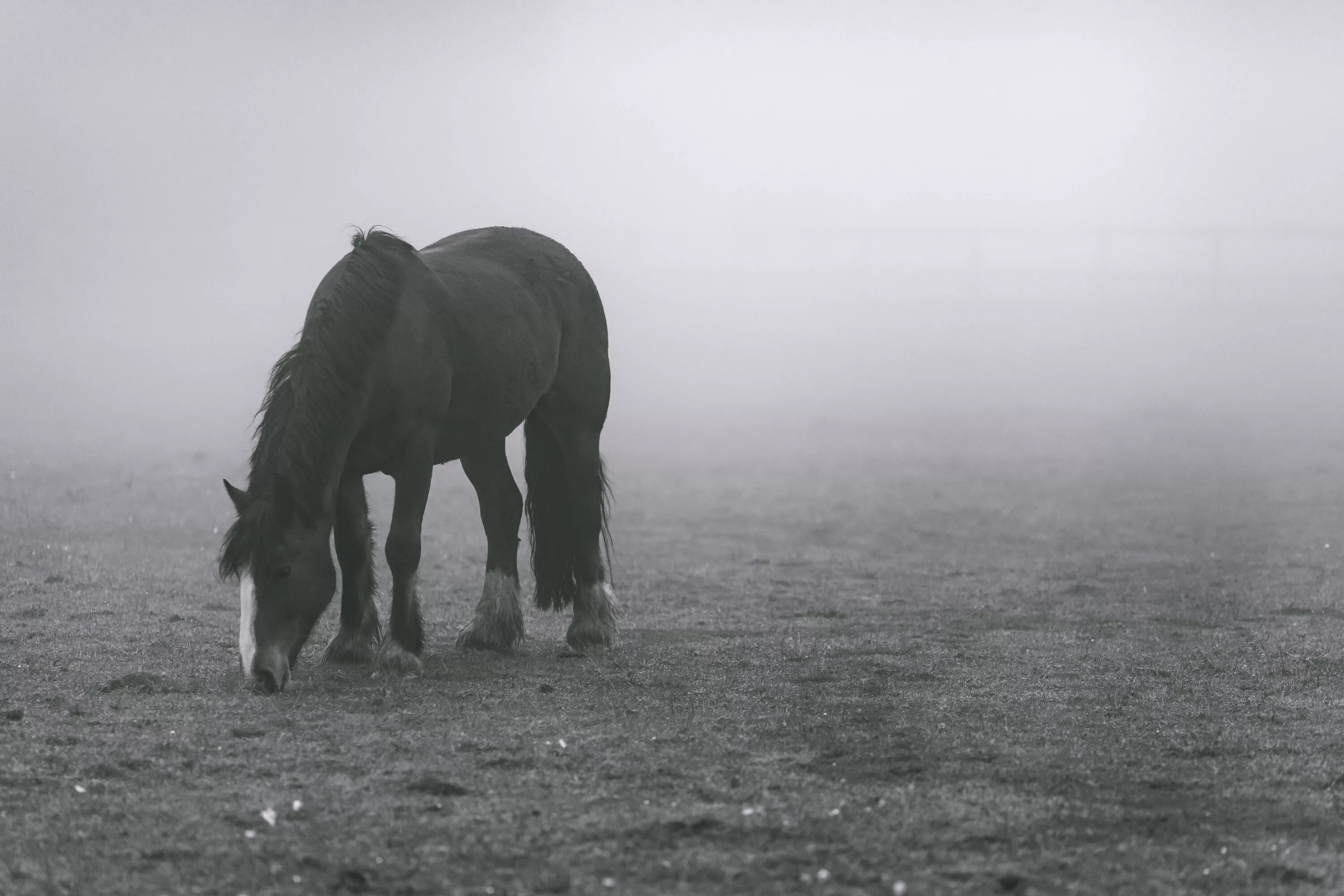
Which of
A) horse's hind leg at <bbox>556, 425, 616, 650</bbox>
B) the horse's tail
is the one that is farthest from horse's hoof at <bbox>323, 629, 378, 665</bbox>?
the horse's tail

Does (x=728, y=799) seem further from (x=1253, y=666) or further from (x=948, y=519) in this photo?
(x=948, y=519)

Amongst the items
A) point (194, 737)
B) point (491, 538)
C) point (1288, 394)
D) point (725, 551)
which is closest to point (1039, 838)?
point (194, 737)

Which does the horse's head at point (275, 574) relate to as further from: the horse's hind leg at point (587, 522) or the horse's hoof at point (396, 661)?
the horse's hind leg at point (587, 522)

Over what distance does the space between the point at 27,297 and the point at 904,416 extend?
1060 inches

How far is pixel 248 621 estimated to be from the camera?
5.30 m

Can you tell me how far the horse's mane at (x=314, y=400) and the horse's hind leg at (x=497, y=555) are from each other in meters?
1.16

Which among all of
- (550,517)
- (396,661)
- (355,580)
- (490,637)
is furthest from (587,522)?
(396,661)

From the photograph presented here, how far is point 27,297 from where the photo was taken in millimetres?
43219

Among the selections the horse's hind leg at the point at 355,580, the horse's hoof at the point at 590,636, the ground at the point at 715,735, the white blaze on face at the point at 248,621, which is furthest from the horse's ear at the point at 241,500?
the horse's hoof at the point at 590,636

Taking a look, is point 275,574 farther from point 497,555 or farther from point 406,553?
point 497,555

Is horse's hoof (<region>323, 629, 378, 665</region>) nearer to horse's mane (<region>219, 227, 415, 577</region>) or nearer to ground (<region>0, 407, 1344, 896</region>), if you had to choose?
ground (<region>0, 407, 1344, 896</region>)

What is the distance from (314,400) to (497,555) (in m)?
1.70

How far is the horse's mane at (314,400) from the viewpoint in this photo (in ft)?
17.6

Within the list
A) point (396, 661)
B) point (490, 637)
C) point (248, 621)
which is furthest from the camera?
point (490, 637)
